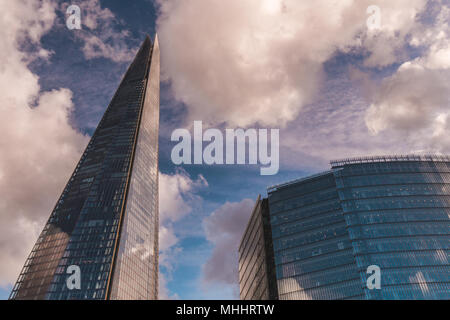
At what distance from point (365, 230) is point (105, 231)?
99.8 metres

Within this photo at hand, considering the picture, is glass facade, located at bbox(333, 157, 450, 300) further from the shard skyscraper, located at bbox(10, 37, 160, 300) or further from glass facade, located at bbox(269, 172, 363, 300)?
the shard skyscraper, located at bbox(10, 37, 160, 300)

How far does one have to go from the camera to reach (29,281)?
140500 millimetres

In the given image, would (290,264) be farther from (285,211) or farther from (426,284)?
(426,284)

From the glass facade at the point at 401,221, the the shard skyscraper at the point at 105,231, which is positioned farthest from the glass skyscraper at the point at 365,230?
the the shard skyscraper at the point at 105,231

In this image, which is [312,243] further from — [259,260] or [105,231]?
[105,231]

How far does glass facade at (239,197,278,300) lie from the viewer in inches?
5246

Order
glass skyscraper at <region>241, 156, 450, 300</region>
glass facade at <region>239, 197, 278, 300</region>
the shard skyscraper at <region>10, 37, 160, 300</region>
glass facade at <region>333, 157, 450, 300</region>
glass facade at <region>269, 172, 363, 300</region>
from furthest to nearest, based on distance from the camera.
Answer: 1. glass facade at <region>239, 197, 278, 300</region>
2. the shard skyscraper at <region>10, 37, 160, 300</region>
3. glass facade at <region>269, 172, 363, 300</region>
4. glass skyscraper at <region>241, 156, 450, 300</region>
5. glass facade at <region>333, 157, 450, 300</region>

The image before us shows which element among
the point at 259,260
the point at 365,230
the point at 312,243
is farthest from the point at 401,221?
the point at 259,260

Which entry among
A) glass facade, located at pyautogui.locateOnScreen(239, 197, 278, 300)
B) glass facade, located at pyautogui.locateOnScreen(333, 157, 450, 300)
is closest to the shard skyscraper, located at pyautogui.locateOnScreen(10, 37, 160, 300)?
glass facade, located at pyautogui.locateOnScreen(239, 197, 278, 300)

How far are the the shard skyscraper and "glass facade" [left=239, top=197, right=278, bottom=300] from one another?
44291 millimetres

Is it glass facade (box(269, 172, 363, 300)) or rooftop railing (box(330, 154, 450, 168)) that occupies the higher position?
rooftop railing (box(330, 154, 450, 168))

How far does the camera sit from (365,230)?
117 m

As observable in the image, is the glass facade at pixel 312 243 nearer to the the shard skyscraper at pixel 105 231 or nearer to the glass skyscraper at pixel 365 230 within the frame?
the glass skyscraper at pixel 365 230
